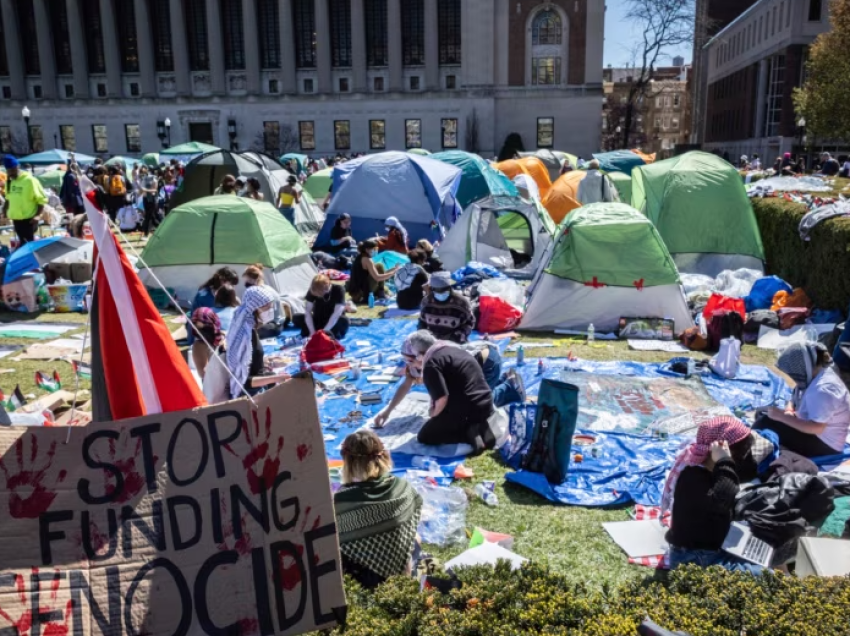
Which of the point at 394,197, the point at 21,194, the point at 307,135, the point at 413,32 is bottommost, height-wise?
the point at 394,197

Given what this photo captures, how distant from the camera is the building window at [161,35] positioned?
48844 mm

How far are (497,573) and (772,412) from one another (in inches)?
125

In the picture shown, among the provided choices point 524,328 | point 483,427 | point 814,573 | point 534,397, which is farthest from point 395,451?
point 524,328

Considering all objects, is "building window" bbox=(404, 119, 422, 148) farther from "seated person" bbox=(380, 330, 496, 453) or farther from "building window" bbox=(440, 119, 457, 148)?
"seated person" bbox=(380, 330, 496, 453)

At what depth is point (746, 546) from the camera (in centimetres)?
408

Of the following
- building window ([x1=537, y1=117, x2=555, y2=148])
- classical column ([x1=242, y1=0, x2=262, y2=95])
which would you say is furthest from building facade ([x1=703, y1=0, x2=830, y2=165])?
classical column ([x1=242, y1=0, x2=262, y2=95])

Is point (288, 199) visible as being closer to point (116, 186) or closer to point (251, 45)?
point (116, 186)

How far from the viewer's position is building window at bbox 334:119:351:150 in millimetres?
49531

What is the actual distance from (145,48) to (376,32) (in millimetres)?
15551

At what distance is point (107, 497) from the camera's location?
2.76 metres

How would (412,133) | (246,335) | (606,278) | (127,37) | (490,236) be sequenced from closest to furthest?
(246,335), (606,278), (490,236), (412,133), (127,37)

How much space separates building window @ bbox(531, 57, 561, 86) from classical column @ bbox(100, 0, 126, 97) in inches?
1106

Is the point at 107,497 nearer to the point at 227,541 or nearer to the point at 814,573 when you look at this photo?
the point at 227,541

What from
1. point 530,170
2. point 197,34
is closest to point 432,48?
point 197,34
